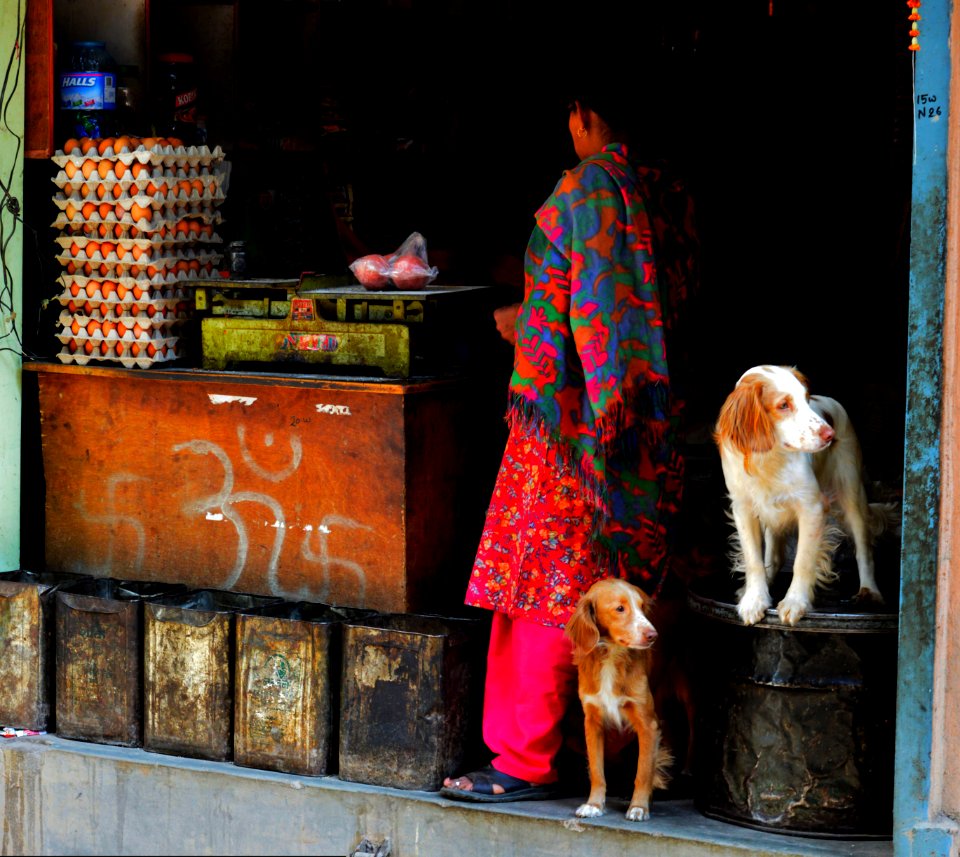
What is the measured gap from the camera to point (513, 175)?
21.6 feet

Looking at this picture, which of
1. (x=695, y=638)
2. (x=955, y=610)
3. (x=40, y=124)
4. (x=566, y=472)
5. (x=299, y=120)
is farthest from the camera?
(x=299, y=120)

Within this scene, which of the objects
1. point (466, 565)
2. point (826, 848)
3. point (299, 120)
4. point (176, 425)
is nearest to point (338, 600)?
point (466, 565)

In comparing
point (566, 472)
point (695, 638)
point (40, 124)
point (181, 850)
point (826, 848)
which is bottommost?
point (181, 850)

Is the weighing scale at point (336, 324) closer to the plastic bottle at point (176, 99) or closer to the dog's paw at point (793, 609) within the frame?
the plastic bottle at point (176, 99)

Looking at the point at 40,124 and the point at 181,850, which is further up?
the point at 40,124

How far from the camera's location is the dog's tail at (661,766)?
437 centimetres

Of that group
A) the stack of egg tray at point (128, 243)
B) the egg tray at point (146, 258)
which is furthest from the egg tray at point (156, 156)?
the egg tray at point (146, 258)

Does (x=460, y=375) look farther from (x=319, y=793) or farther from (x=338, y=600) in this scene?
(x=319, y=793)

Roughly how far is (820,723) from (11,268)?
3.16 meters

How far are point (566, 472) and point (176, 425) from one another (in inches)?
56.9

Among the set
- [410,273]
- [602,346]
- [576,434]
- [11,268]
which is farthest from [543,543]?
[11,268]

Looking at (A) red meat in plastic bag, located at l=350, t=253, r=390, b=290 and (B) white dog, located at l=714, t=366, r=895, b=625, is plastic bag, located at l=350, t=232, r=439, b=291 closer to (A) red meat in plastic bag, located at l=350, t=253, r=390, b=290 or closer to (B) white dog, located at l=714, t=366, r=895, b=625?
(A) red meat in plastic bag, located at l=350, t=253, r=390, b=290

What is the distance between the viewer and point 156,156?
4.95 m

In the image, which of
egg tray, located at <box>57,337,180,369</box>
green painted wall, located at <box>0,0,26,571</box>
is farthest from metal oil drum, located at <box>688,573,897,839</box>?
green painted wall, located at <box>0,0,26,571</box>
